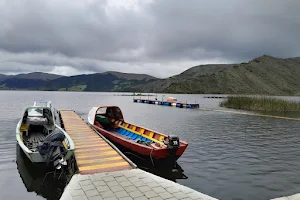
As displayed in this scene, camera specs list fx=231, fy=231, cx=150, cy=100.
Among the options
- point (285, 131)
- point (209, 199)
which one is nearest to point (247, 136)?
point (285, 131)

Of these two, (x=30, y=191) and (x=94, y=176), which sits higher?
(x=94, y=176)

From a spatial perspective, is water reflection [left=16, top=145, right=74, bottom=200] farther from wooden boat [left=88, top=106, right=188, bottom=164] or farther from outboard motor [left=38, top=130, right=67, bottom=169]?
wooden boat [left=88, top=106, right=188, bottom=164]

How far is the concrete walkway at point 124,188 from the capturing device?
272 inches

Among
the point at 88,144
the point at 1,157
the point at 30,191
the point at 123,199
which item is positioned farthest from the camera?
the point at 1,157

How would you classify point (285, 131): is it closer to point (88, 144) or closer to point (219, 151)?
point (219, 151)

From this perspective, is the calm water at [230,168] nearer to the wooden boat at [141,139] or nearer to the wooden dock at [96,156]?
the wooden boat at [141,139]

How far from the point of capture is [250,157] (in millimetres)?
15008

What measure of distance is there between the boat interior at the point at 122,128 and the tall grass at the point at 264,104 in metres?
36.2

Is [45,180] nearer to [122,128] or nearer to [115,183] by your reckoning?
[115,183]

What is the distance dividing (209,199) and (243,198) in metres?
3.28

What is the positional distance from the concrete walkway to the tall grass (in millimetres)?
44177

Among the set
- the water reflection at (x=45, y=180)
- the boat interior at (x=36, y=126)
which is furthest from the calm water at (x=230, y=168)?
the boat interior at (x=36, y=126)

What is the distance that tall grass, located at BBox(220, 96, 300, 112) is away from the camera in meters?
44.7

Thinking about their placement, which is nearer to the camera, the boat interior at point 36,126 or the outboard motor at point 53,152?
the outboard motor at point 53,152
